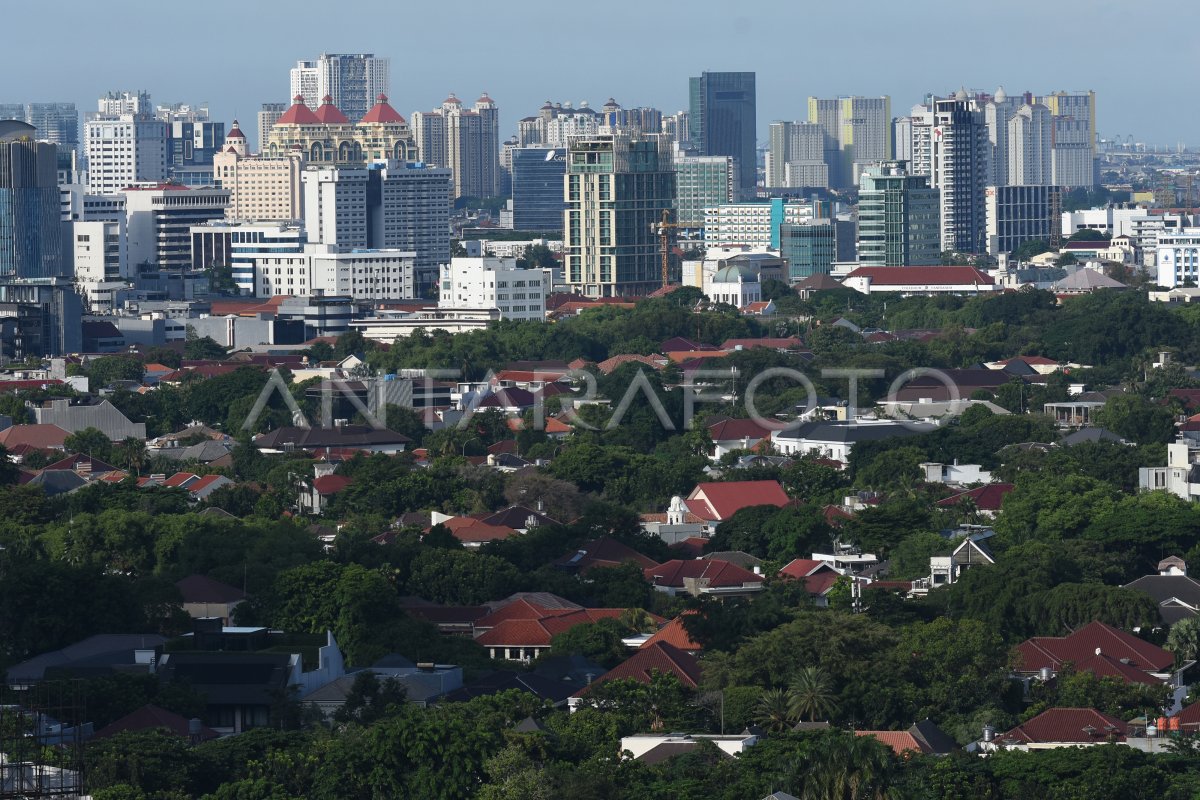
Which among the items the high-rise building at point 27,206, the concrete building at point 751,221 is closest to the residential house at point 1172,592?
the high-rise building at point 27,206

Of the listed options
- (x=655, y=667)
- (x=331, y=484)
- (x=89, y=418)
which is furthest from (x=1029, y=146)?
(x=655, y=667)

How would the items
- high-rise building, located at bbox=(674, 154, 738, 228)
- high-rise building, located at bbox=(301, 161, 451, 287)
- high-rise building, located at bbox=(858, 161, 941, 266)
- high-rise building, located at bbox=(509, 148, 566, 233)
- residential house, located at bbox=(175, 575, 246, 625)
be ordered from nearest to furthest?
1. residential house, located at bbox=(175, 575, 246, 625)
2. high-rise building, located at bbox=(301, 161, 451, 287)
3. high-rise building, located at bbox=(858, 161, 941, 266)
4. high-rise building, located at bbox=(674, 154, 738, 228)
5. high-rise building, located at bbox=(509, 148, 566, 233)

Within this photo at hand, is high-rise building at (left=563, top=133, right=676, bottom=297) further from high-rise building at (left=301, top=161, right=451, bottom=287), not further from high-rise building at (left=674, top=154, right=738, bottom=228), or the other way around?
high-rise building at (left=674, top=154, right=738, bottom=228)

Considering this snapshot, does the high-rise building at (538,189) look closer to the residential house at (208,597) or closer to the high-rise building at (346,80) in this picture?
the high-rise building at (346,80)

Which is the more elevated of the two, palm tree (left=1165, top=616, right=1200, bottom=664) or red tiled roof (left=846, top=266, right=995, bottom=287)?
red tiled roof (left=846, top=266, right=995, bottom=287)

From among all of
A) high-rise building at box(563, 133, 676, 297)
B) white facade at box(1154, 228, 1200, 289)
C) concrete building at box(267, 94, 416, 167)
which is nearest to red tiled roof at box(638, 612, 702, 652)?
high-rise building at box(563, 133, 676, 297)

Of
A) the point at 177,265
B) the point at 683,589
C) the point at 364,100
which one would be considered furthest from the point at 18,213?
the point at 364,100
